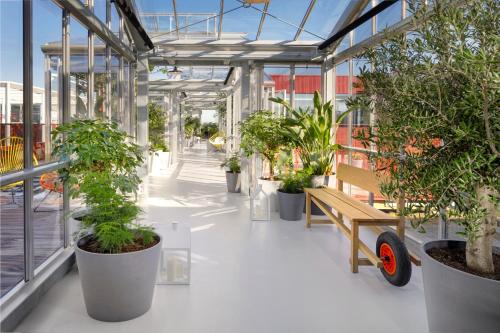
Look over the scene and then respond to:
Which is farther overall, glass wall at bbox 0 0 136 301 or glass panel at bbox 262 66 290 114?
glass panel at bbox 262 66 290 114

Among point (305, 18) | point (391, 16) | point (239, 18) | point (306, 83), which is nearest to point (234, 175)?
point (306, 83)

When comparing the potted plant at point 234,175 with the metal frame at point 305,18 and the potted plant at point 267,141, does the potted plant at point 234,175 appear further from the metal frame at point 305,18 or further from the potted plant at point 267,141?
the metal frame at point 305,18

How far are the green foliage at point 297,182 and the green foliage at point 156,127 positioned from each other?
263 inches

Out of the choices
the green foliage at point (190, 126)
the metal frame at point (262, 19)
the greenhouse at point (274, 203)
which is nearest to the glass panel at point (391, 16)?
the greenhouse at point (274, 203)

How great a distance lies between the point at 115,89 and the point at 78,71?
5.87 feet

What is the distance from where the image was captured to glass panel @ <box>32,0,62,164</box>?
10.4 feet

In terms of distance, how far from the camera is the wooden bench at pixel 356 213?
143 inches

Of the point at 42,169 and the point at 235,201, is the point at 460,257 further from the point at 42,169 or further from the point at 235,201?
the point at 235,201

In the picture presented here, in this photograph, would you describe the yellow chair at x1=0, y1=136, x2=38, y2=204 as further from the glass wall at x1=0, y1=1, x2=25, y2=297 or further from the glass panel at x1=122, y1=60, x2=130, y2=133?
the glass panel at x1=122, y1=60, x2=130, y2=133

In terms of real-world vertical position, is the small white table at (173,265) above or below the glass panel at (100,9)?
below

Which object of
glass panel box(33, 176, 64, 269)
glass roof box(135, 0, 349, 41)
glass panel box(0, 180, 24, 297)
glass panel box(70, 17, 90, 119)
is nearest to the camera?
glass panel box(0, 180, 24, 297)

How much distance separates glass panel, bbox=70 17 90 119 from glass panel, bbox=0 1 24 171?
119 cm

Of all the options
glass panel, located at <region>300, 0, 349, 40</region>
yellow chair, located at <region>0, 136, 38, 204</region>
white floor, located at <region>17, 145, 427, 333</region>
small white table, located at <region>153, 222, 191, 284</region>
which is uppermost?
glass panel, located at <region>300, 0, 349, 40</region>

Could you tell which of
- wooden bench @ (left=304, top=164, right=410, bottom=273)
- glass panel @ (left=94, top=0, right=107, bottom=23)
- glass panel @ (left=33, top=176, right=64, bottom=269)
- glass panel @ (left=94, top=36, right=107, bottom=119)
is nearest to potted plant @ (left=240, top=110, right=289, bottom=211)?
wooden bench @ (left=304, top=164, right=410, bottom=273)
